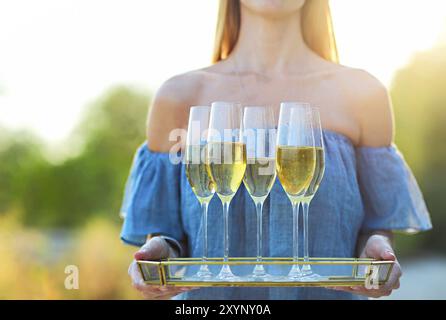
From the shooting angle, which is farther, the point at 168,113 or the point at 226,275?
the point at 168,113

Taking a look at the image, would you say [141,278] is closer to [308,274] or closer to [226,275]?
[226,275]

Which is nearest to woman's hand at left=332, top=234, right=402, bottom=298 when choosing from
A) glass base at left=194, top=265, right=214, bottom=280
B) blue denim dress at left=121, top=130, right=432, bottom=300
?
glass base at left=194, top=265, right=214, bottom=280

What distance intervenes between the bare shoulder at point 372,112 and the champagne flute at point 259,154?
0.68 metres

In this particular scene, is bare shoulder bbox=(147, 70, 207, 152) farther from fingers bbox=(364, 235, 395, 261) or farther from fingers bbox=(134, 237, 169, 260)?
fingers bbox=(364, 235, 395, 261)

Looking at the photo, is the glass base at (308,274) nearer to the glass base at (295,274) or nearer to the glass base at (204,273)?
the glass base at (295,274)

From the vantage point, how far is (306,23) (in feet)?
8.16

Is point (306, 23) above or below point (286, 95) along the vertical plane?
above

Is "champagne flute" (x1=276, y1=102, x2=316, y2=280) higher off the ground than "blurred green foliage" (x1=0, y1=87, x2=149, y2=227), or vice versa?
"champagne flute" (x1=276, y1=102, x2=316, y2=280)

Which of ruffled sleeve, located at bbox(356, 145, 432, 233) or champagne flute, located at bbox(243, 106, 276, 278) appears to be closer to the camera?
champagne flute, located at bbox(243, 106, 276, 278)

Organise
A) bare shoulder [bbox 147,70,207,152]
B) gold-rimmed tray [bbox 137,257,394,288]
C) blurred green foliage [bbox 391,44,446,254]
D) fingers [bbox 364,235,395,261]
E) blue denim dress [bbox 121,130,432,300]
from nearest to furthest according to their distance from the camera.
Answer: gold-rimmed tray [bbox 137,257,394,288], fingers [bbox 364,235,395,261], blue denim dress [bbox 121,130,432,300], bare shoulder [bbox 147,70,207,152], blurred green foliage [bbox 391,44,446,254]

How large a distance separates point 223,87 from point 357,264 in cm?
86

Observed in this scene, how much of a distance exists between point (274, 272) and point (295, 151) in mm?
269

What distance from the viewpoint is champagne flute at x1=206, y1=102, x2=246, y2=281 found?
1.66 m

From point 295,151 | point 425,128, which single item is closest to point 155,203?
point 295,151
